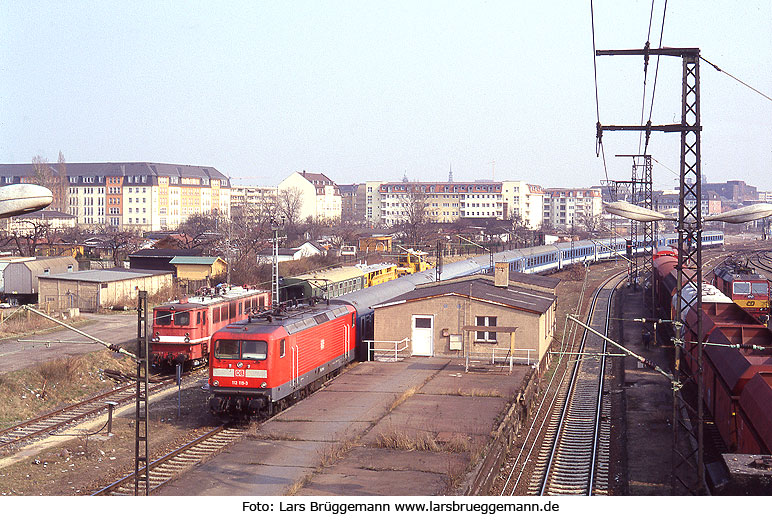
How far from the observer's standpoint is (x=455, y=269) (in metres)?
46.3

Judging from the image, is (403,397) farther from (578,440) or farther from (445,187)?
(445,187)

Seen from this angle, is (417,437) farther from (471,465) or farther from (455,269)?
(455,269)

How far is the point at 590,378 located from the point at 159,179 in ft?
357

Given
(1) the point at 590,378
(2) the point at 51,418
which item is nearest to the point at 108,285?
(2) the point at 51,418

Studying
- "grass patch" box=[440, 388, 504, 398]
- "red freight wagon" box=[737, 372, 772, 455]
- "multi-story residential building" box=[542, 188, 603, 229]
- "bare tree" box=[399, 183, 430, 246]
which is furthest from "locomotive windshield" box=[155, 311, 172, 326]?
"multi-story residential building" box=[542, 188, 603, 229]

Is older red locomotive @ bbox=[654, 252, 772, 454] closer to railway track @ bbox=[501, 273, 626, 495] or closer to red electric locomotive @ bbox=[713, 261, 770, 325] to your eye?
railway track @ bbox=[501, 273, 626, 495]

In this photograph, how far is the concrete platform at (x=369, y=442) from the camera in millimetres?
12789

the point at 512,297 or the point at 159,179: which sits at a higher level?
the point at 159,179

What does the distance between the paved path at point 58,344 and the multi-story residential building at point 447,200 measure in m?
109

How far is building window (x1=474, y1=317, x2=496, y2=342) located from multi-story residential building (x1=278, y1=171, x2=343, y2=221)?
302 feet

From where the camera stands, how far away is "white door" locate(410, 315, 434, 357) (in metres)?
26.1

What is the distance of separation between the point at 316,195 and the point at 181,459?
426 ft

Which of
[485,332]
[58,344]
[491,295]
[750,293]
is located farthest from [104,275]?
[750,293]
